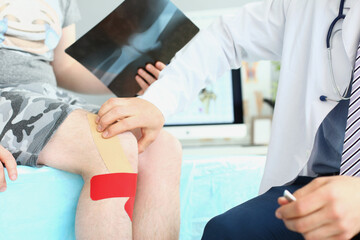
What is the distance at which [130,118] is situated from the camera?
0.77 metres

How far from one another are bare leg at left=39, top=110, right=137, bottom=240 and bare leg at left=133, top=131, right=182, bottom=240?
11 centimetres

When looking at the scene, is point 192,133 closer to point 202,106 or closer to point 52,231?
point 202,106

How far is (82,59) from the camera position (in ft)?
3.39

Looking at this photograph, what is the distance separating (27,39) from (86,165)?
42 centimetres

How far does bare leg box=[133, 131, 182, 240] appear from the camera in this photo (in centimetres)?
79

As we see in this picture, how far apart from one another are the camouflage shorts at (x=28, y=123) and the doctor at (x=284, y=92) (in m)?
0.08

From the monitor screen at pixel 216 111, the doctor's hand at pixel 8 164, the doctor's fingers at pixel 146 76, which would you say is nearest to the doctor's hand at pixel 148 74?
the doctor's fingers at pixel 146 76

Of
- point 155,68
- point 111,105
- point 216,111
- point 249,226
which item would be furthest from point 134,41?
point 216,111

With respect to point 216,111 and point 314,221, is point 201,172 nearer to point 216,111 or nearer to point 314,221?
point 314,221

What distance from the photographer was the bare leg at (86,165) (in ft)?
2.14

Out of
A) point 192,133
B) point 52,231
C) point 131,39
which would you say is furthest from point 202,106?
point 52,231

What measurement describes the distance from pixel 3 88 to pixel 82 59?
234mm

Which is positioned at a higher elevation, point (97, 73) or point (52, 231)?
point (97, 73)

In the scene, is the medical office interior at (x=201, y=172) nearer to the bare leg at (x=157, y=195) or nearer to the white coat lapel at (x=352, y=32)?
the bare leg at (x=157, y=195)
